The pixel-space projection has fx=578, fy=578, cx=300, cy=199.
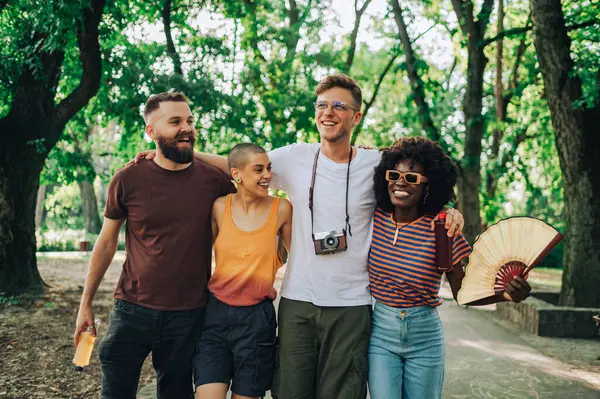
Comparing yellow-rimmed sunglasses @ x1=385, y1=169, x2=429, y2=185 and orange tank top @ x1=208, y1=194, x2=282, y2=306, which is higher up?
yellow-rimmed sunglasses @ x1=385, y1=169, x2=429, y2=185

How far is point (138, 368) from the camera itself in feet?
11.8

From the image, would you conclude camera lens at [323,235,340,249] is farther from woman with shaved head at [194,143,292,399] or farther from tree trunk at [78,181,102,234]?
tree trunk at [78,181,102,234]

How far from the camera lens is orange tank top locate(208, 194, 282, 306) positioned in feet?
11.6

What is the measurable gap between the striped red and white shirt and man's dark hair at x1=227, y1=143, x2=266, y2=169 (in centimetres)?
99

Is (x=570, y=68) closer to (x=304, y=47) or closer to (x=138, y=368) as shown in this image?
(x=138, y=368)

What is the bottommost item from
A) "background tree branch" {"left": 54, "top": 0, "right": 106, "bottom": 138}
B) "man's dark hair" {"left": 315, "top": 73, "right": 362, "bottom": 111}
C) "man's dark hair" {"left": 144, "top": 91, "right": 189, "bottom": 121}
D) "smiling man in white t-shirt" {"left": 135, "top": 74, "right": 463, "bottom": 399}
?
"smiling man in white t-shirt" {"left": 135, "top": 74, "right": 463, "bottom": 399}

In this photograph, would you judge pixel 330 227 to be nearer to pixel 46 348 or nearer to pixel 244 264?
pixel 244 264

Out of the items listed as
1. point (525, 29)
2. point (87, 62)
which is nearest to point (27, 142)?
point (87, 62)

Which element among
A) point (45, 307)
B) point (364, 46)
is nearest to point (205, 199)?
point (45, 307)

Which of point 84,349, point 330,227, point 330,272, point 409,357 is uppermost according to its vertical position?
point 330,227

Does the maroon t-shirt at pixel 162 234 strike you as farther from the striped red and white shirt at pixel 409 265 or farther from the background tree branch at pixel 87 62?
the background tree branch at pixel 87 62

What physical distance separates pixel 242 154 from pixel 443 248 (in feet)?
4.57

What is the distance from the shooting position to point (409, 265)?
3307 millimetres

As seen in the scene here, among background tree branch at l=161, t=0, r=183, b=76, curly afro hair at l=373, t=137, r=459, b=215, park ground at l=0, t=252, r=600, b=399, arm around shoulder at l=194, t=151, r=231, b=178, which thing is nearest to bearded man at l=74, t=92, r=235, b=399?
arm around shoulder at l=194, t=151, r=231, b=178
